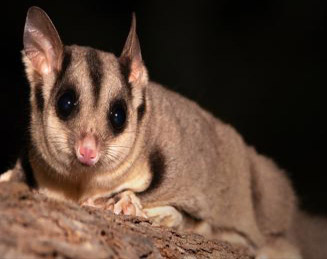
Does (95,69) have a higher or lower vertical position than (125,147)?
higher

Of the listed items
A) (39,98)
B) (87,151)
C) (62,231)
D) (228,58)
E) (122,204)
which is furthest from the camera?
(228,58)

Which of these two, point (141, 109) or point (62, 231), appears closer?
point (62, 231)

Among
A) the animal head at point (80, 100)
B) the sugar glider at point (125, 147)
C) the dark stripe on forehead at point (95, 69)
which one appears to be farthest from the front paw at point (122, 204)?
the dark stripe on forehead at point (95, 69)

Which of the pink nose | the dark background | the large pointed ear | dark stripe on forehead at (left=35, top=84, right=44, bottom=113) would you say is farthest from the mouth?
the dark background

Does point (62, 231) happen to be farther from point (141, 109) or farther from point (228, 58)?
point (228, 58)

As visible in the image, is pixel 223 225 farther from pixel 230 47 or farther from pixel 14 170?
pixel 230 47

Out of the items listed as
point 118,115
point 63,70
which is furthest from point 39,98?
point 118,115

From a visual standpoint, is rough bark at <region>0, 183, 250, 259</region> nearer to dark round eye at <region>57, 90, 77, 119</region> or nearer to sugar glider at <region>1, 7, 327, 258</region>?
sugar glider at <region>1, 7, 327, 258</region>

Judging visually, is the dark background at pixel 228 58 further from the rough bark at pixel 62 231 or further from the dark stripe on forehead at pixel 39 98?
the rough bark at pixel 62 231
